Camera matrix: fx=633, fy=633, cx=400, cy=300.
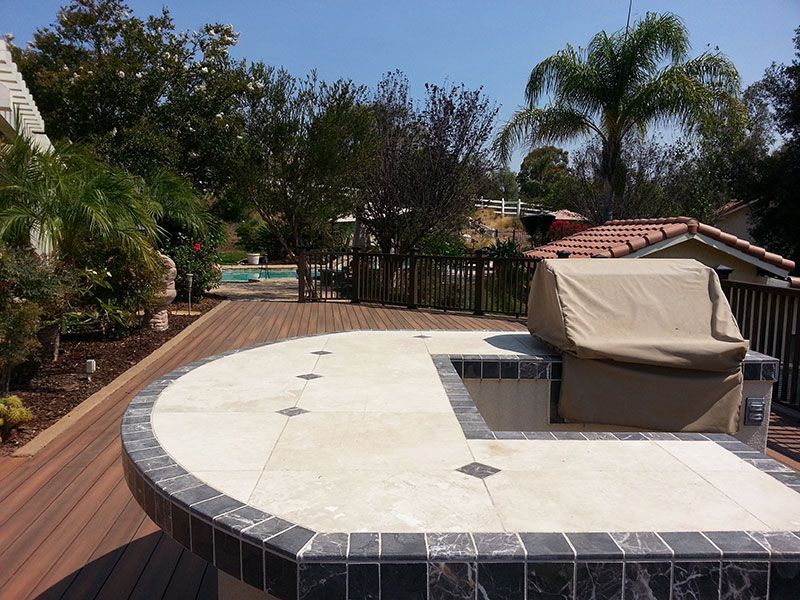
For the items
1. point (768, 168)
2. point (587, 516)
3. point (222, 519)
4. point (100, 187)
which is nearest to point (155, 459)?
point (222, 519)

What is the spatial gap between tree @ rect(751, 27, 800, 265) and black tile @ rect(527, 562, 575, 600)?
1897 cm

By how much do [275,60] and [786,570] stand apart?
1514 cm

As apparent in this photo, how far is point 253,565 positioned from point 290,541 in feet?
0.46

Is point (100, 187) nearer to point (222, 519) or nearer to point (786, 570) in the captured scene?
point (222, 519)

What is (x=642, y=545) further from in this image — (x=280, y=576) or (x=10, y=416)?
(x=10, y=416)

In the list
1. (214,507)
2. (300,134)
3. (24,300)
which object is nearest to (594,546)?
(214,507)

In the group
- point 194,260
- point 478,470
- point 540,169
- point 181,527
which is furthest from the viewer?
point 540,169

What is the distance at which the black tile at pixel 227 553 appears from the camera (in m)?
1.92

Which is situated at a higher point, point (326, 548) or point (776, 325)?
point (776, 325)

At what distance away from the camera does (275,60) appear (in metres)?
14.9

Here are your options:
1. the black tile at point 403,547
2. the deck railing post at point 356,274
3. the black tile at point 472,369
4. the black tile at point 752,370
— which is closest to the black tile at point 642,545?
the black tile at point 403,547

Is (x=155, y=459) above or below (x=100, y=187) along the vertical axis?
below

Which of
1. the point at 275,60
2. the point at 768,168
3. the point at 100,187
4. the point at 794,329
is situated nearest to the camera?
the point at 794,329

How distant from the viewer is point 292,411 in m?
3.31
